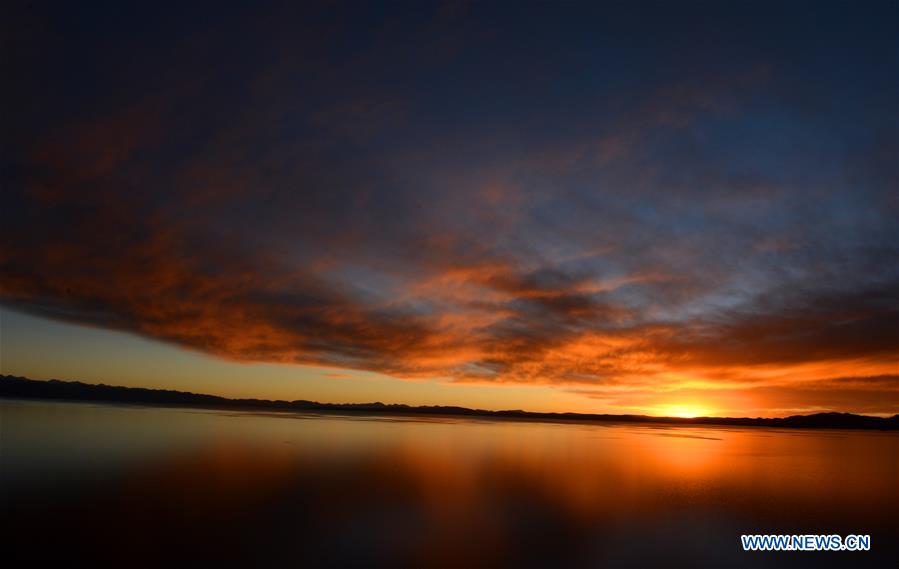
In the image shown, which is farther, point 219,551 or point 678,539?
point 678,539

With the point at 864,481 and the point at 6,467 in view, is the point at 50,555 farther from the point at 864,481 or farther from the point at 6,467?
the point at 864,481

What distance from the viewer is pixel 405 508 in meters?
18.5

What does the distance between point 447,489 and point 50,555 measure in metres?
13.8

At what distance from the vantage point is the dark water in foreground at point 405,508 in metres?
13.5

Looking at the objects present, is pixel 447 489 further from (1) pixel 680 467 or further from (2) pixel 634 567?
(1) pixel 680 467

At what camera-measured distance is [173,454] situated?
29203 mm

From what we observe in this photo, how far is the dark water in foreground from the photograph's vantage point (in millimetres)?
13523

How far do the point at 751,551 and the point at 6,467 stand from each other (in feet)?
89.3

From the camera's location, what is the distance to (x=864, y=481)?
28.6m

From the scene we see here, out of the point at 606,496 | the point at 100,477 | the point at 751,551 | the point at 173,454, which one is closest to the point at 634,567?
the point at 751,551

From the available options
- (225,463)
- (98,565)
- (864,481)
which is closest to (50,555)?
(98,565)

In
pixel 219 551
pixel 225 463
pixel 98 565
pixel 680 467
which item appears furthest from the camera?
pixel 680 467

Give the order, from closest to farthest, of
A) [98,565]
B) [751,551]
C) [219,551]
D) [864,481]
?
[98,565], [219,551], [751,551], [864,481]

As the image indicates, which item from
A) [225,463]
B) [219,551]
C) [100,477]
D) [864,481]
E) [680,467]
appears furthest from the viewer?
[680,467]
